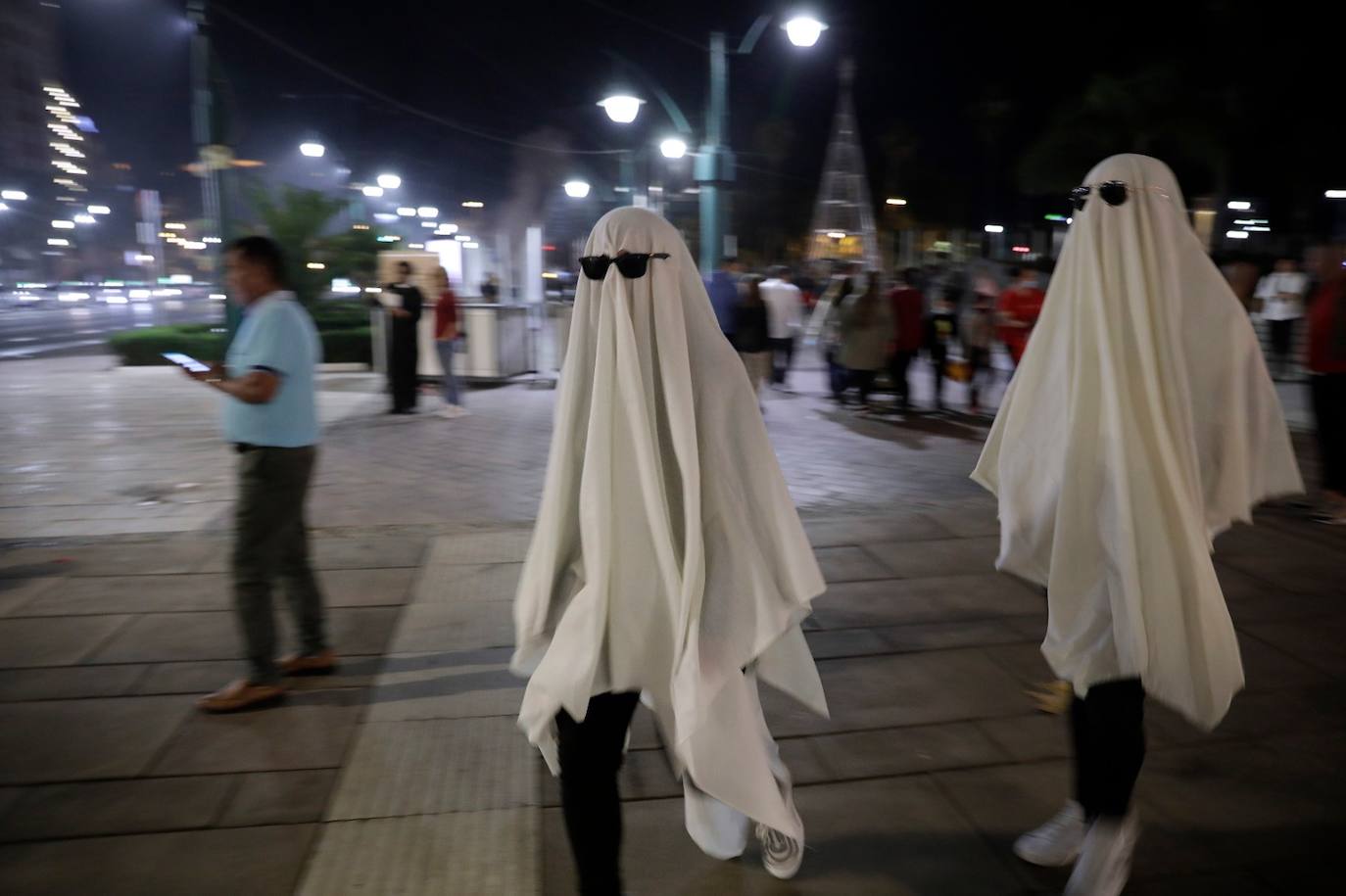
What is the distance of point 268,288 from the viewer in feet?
13.9

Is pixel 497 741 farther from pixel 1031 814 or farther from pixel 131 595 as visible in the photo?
pixel 131 595

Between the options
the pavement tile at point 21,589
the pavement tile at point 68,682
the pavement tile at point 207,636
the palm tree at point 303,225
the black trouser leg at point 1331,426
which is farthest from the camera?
the palm tree at point 303,225

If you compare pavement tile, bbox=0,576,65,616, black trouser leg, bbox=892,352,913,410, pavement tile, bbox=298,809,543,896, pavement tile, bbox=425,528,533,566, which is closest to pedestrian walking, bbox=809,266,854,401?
black trouser leg, bbox=892,352,913,410

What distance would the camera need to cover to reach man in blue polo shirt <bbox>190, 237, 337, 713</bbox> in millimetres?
4102

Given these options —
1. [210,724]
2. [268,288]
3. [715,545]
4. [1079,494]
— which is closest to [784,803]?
[715,545]

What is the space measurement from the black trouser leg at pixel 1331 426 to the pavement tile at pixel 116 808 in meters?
7.29

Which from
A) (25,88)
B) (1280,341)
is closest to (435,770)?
(1280,341)

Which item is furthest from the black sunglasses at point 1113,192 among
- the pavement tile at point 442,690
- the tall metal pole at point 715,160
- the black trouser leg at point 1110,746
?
the tall metal pole at point 715,160

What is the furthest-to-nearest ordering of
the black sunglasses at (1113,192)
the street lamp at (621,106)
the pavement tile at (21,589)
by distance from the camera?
the street lamp at (621,106), the pavement tile at (21,589), the black sunglasses at (1113,192)

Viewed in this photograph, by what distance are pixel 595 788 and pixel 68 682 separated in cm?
306

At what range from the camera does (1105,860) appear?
2756mm

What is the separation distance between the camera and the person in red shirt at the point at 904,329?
42.0 ft

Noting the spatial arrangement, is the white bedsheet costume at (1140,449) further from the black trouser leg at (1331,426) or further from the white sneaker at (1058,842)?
the black trouser leg at (1331,426)

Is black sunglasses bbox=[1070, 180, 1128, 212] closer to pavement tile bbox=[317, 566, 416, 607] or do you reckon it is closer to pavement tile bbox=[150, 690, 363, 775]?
pavement tile bbox=[150, 690, 363, 775]
